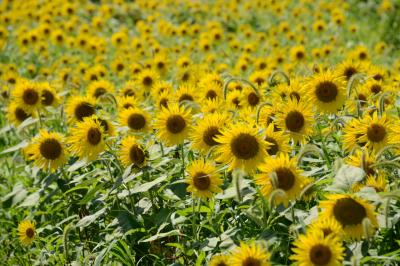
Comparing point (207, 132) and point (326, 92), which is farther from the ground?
point (326, 92)

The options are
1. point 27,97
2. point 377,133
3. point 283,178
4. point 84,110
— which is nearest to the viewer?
point 283,178

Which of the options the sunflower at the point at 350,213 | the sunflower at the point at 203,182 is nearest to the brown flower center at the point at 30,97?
the sunflower at the point at 203,182

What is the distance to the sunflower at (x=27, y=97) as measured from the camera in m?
5.08

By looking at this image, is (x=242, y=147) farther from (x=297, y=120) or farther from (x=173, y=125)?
(x=173, y=125)

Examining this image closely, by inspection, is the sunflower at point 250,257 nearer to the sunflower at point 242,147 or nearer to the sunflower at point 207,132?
the sunflower at point 242,147

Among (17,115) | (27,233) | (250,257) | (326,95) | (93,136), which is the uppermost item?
(326,95)

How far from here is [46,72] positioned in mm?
8352

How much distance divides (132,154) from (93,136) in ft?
1.09

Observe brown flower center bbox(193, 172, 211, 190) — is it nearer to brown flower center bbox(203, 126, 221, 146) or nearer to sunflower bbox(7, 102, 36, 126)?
brown flower center bbox(203, 126, 221, 146)

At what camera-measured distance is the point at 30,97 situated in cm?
510

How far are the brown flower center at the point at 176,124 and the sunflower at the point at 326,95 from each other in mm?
792

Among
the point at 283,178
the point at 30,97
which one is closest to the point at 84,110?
the point at 30,97

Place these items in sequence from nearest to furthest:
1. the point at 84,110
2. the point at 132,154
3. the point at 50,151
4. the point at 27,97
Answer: the point at 132,154 → the point at 50,151 → the point at 84,110 → the point at 27,97

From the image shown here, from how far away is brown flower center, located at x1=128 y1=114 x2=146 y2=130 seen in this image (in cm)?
417
